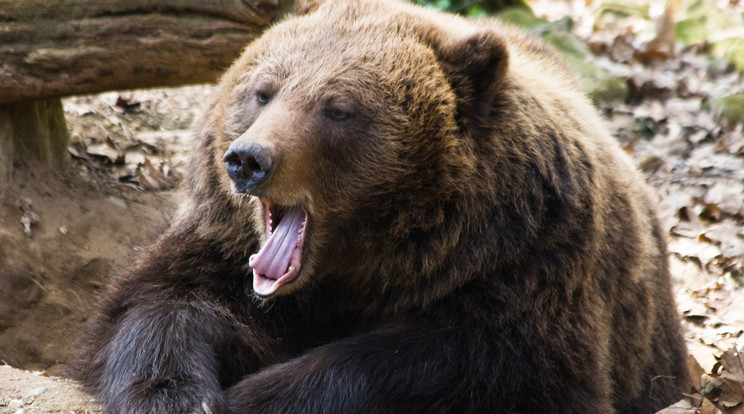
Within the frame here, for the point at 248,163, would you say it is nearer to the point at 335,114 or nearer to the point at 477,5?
the point at 335,114

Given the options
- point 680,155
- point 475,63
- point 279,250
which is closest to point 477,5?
point 680,155

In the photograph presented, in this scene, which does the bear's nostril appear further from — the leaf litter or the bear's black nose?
the leaf litter

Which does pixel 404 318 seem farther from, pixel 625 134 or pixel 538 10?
pixel 538 10

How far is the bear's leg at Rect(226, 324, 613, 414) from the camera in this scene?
14.0 feet

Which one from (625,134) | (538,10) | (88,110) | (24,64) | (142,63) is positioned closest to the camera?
(24,64)

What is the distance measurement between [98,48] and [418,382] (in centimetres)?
346

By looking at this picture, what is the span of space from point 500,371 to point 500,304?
0.32 metres

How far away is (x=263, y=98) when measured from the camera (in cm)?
438

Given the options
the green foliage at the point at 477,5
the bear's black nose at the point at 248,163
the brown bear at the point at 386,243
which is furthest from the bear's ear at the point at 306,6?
the green foliage at the point at 477,5

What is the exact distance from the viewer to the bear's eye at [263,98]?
14.3 feet

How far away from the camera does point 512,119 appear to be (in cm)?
444

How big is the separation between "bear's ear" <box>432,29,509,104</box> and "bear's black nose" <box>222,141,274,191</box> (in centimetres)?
111

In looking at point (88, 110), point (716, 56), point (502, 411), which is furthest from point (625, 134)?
point (502, 411)

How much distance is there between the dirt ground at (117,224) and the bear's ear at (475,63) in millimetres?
2186
